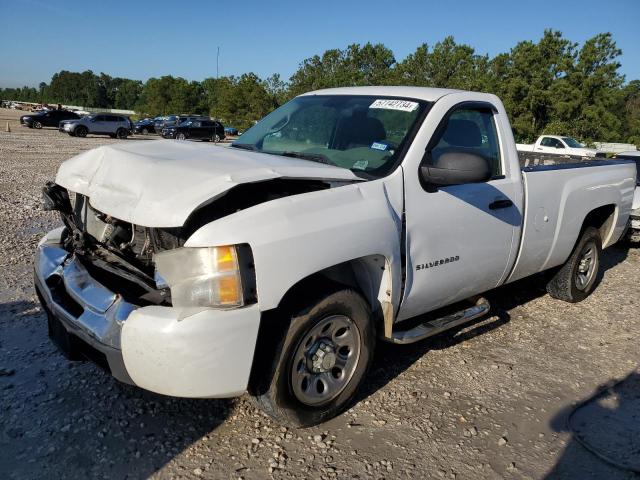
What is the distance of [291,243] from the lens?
262 centimetres

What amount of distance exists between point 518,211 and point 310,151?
1759mm

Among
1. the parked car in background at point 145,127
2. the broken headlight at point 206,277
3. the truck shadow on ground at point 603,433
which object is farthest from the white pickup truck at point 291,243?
the parked car in background at point 145,127

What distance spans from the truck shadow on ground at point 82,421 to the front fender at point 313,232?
1.07 meters

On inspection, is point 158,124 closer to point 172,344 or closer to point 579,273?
point 579,273

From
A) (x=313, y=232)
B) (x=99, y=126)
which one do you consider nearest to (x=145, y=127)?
(x=99, y=126)

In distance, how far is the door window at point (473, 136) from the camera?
3774 millimetres

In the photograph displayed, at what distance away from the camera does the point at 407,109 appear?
371cm

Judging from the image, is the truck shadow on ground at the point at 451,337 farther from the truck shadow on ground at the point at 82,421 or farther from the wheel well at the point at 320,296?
the truck shadow on ground at the point at 82,421

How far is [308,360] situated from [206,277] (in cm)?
85

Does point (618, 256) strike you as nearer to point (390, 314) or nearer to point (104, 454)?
point (390, 314)

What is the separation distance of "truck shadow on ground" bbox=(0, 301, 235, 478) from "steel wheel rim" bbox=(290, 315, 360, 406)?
1.94ft

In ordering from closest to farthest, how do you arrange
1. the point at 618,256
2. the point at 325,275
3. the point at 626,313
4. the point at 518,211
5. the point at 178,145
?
the point at 325,275
the point at 178,145
the point at 518,211
the point at 626,313
the point at 618,256

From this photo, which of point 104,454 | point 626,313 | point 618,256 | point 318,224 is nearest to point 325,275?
point 318,224

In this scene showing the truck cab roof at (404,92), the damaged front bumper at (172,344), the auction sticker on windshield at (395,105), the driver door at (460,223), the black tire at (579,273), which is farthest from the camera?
the black tire at (579,273)
